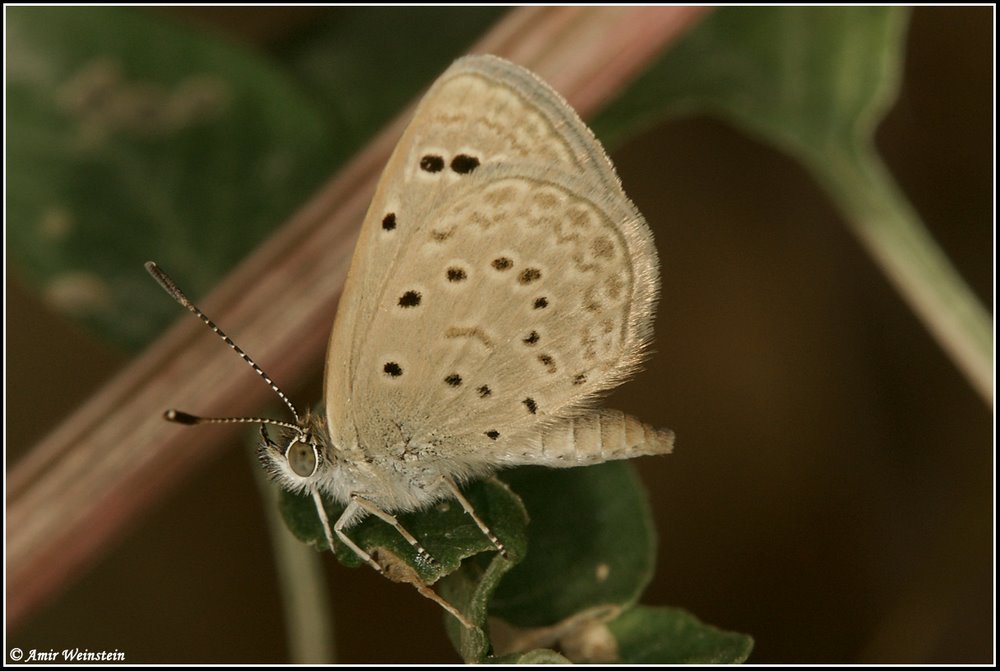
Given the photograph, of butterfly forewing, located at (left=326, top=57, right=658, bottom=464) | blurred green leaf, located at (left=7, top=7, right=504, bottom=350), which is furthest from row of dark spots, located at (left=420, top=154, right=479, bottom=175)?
blurred green leaf, located at (left=7, top=7, right=504, bottom=350)

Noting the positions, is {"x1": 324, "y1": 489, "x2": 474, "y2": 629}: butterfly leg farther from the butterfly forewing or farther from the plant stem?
the plant stem

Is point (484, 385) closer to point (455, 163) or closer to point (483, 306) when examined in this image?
point (483, 306)

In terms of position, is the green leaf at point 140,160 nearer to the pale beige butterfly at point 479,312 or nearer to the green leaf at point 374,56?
the green leaf at point 374,56

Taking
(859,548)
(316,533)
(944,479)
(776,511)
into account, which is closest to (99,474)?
(316,533)

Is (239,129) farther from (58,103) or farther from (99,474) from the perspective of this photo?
(99,474)

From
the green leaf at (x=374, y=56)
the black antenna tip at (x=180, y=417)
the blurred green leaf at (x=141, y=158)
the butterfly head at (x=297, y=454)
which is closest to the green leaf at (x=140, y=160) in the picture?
the blurred green leaf at (x=141, y=158)

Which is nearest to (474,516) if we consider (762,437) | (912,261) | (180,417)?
(180,417)
